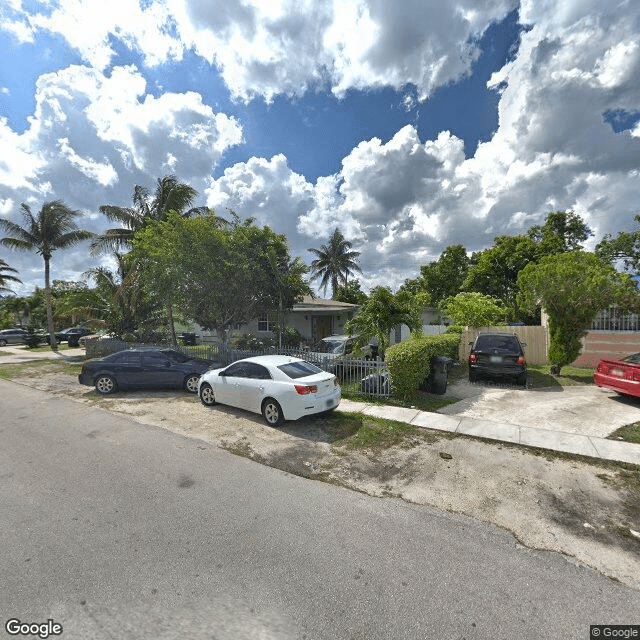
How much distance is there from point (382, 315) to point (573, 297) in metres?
6.65

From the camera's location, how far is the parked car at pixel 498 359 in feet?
34.1

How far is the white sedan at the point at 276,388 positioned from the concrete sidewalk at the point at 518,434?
4.88 ft

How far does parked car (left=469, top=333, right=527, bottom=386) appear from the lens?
10.4 m

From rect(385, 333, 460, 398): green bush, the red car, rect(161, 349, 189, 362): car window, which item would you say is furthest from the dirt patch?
the red car

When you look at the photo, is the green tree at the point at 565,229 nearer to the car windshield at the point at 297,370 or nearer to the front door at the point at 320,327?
the front door at the point at 320,327

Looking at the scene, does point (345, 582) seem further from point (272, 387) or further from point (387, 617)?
point (272, 387)

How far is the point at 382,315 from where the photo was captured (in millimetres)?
10320

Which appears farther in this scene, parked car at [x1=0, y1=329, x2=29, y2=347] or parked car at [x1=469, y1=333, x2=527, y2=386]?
parked car at [x1=0, y1=329, x2=29, y2=347]

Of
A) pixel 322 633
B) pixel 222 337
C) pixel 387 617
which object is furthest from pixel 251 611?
pixel 222 337

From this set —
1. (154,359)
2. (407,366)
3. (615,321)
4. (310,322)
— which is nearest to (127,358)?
(154,359)

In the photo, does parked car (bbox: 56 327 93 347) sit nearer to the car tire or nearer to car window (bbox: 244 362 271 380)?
the car tire

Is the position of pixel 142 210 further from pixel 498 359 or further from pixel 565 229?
pixel 565 229

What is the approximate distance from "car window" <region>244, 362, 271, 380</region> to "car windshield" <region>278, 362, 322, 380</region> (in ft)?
1.15

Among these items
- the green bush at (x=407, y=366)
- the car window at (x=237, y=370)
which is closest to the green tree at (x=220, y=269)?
the car window at (x=237, y=370)
